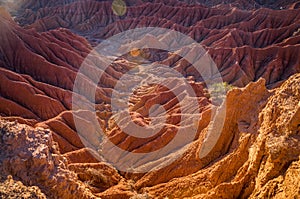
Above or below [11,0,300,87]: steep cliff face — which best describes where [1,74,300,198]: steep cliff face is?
above

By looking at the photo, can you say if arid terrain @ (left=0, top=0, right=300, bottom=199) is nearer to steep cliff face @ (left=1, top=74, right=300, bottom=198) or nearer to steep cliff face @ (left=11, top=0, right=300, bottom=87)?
steep cliff face @ (left=1, top=74, right=300, bottom=198)

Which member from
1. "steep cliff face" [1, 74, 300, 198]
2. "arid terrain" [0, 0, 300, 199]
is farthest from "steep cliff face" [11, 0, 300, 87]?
"steep cliff face" [1, 74, 300, 198]

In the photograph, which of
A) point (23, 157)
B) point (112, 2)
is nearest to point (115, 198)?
point (23, 157)

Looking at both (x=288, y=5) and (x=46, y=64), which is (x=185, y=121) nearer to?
(x=46, y=64)

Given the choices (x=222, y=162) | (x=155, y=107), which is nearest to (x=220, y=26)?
(x=155, y=107)

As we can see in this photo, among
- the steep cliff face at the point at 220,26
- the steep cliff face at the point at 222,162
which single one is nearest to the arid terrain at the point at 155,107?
the steep cliff face at the point at 222,162

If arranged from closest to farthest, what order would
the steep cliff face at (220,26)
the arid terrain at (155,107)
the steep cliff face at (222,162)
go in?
the steep cliff face at (222,162)
the arid terrain at (155,107)
the steep cliff face at (220,26)

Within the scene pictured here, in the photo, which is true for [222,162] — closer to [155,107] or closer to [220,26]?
[155,107]

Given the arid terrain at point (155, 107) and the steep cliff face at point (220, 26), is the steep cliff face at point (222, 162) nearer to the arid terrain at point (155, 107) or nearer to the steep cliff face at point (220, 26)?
the arid terrain at point (155, 107)
